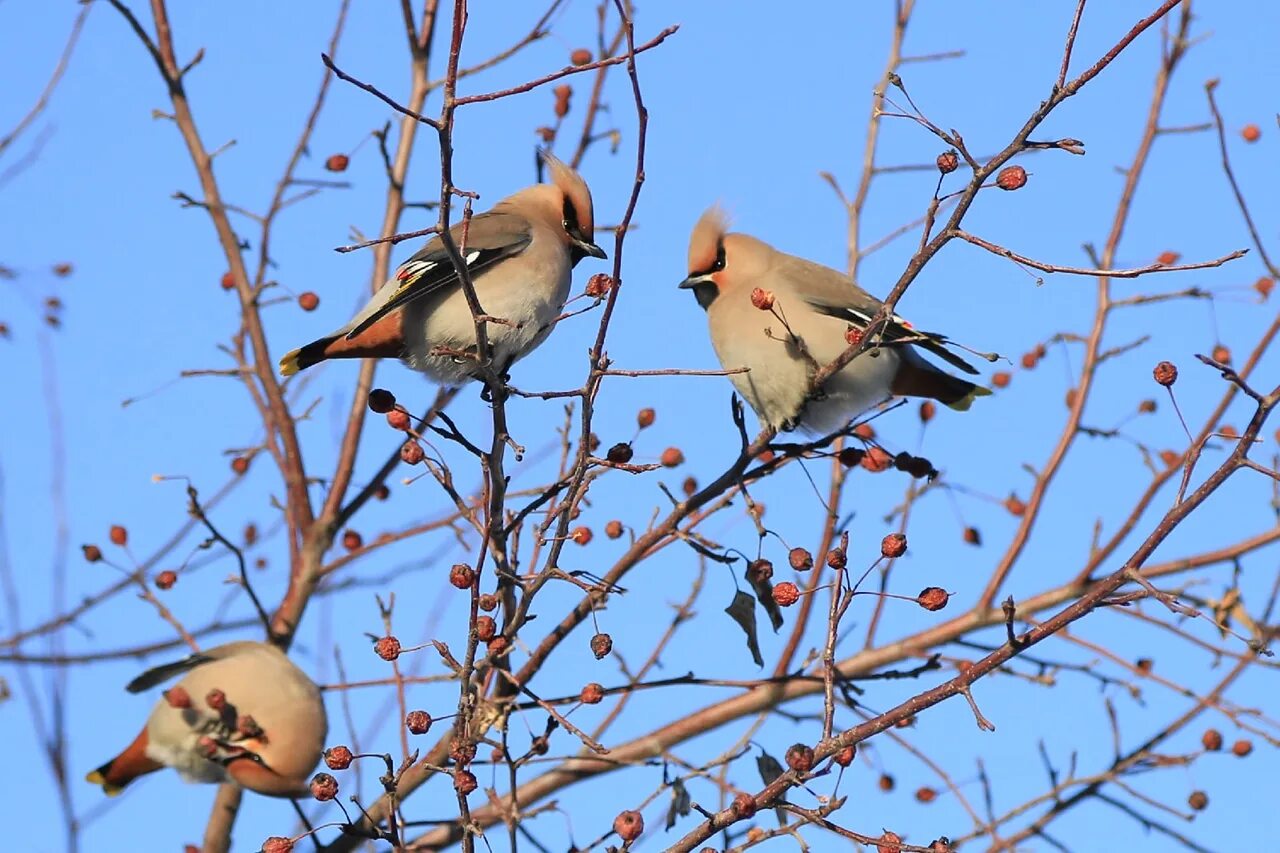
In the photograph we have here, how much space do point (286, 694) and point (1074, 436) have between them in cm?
237

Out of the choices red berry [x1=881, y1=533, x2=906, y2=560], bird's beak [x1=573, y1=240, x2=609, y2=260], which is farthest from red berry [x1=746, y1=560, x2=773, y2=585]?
bird's beak [x1=573, y1=240, x2=609, y2=260]

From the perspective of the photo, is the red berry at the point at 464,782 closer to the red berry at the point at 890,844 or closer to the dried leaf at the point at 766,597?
the red berry at the point at 890,844

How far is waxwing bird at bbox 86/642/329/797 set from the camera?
4.47 meters

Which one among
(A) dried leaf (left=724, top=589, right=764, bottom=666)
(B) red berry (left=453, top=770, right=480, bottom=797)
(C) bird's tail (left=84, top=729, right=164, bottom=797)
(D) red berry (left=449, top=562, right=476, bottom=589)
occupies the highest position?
(C) bird's tail (left=84, top=729, right=164, bottom=797)

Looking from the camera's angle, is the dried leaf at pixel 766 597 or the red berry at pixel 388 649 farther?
the dried leaf at pixel 766 597

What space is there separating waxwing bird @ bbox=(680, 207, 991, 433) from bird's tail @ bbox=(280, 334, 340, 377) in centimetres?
103

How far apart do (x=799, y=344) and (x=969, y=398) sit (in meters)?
0.82

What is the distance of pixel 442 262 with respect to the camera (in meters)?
3.75

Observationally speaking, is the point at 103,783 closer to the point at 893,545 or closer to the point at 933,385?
the point at 933,385

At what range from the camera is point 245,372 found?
186 inches

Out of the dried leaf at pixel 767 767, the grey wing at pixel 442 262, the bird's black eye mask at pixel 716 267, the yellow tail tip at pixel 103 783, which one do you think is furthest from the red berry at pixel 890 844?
the yellow tail tip at pixel 103 783

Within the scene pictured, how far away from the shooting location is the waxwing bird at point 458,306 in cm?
370

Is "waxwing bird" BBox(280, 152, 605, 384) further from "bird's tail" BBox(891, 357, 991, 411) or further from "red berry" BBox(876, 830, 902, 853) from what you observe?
"red berry" BBox(876, 830, 902, 853)

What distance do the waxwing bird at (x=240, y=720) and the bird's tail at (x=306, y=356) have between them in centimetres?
113
